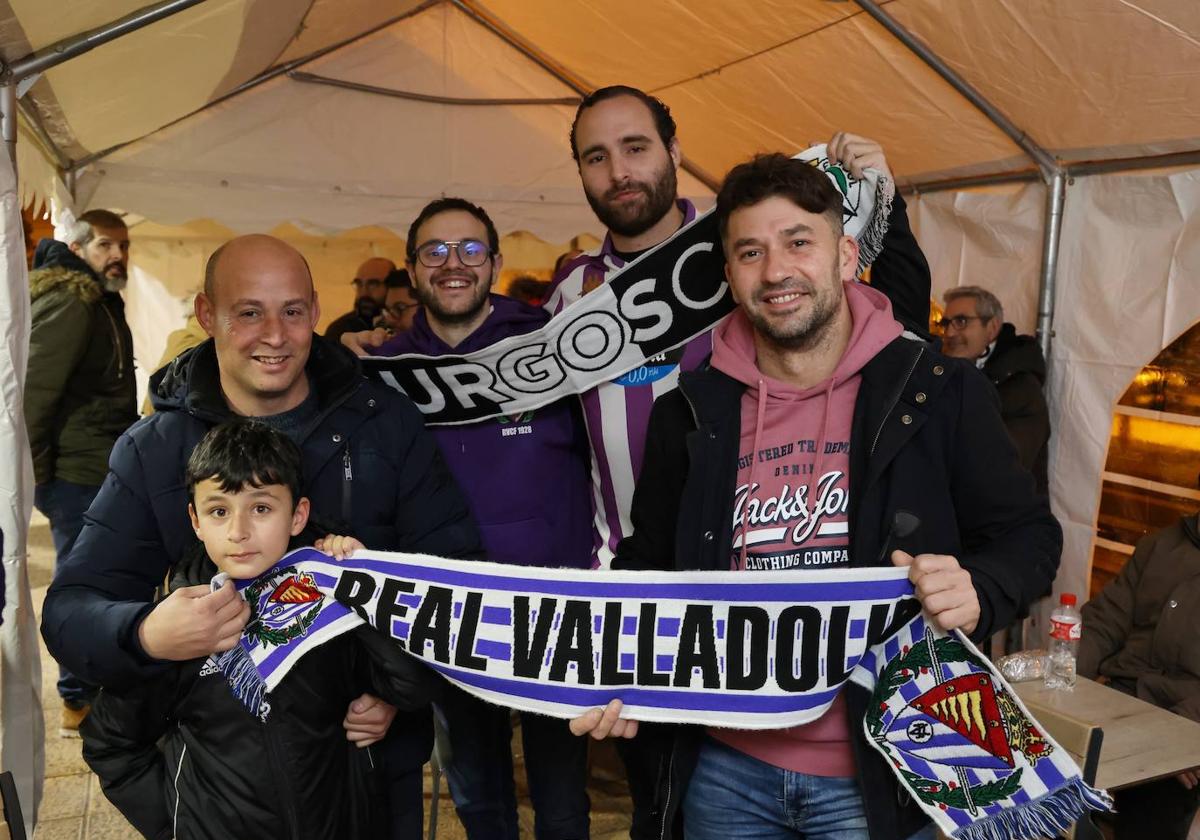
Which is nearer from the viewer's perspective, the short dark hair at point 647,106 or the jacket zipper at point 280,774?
the jacket zipper at point 280,774

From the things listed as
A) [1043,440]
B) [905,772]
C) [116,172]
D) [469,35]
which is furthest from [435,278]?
[469,35]

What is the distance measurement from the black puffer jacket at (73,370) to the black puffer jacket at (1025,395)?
4153mm

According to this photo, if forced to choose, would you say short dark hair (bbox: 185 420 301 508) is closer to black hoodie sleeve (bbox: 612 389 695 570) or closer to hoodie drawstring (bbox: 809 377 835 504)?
black hoodie sleeve (bbox: 612 389 695 570)

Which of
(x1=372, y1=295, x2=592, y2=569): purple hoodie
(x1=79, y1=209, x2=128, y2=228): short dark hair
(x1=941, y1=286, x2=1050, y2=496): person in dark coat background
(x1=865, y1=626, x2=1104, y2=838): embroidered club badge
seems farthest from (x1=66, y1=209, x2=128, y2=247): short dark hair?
(x1=865, y1=626, x2=1104, y2=838): embroidered club badge

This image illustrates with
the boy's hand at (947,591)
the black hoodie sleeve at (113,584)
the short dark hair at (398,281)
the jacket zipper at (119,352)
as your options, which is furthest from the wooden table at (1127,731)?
the jacket zipper at (119,352)

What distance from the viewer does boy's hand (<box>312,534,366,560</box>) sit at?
6.59 feet

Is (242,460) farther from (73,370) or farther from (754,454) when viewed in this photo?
(73,370)

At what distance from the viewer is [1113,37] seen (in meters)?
3.42

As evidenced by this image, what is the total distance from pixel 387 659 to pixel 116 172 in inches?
181

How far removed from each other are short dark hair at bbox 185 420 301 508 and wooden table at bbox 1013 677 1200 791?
234 cm

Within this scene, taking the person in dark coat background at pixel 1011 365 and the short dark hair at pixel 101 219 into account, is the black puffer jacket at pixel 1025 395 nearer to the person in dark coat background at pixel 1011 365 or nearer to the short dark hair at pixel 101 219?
the person in dark coat background at pixel 1011 365

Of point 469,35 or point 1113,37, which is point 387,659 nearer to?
point 1113,37

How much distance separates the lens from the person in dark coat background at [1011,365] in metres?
4.48

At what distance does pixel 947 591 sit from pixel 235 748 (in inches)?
53.1
